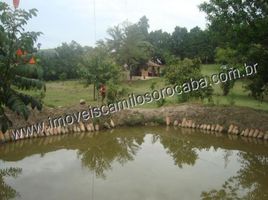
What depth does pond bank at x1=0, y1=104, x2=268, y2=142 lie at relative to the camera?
1357cm

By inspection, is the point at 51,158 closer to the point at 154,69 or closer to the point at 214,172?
the point at 214,172

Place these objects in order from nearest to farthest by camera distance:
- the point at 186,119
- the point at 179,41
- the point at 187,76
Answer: the point at 186,119 → the point at 187,76 → the point at 179,41

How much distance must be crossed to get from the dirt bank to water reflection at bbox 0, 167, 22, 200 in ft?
12.8

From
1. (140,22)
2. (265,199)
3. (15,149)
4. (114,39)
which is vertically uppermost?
(140,22)

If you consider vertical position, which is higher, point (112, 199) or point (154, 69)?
point (154, 69)

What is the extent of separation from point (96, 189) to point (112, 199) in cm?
77

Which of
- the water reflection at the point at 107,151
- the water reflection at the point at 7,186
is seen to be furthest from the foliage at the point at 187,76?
the water reflection at the point at 7,186

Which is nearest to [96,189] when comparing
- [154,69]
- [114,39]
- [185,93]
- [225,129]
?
[225,129]

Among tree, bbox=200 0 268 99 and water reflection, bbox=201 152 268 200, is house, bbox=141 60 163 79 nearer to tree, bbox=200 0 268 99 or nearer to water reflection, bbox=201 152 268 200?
tree, bbox=200 0 268 99

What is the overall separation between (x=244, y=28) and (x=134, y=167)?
6834mm

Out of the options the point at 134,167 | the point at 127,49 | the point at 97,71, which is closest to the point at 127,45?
the point at 127,49

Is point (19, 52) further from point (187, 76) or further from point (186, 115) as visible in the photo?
point (187, 76)

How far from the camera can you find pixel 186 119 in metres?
15.4

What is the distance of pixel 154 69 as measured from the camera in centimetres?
4144
